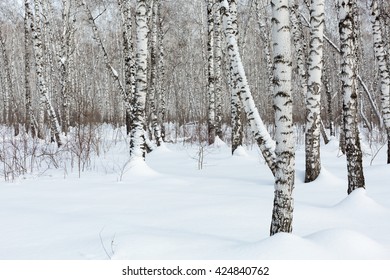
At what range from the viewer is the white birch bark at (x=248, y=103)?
16.7 ft

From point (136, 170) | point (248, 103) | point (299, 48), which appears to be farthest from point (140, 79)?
point (299, 48)

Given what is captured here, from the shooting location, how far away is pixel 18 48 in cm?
3056

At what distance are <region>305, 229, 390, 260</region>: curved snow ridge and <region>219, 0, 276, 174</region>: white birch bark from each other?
245 centimetres

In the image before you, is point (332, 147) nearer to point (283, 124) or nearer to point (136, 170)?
point (136, 170)

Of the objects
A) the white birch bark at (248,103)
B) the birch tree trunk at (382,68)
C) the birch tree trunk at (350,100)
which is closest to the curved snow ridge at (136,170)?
the white birch bark at (248,103)

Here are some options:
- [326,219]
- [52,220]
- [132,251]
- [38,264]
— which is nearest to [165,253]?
[132,251]

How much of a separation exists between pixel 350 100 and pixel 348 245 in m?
2.24

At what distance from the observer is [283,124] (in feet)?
8.71

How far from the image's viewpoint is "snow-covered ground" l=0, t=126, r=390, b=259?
239 cm

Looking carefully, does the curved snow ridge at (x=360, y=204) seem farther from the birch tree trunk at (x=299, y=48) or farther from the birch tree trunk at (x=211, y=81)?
the birch tree trunk at (x=211, y=81)

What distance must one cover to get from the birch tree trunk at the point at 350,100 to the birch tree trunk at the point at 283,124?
179 cm

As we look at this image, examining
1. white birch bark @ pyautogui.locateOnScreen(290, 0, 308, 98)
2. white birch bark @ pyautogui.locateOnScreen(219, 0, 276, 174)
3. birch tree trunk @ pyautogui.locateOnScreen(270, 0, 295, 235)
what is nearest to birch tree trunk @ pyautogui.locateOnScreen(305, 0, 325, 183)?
white birch bark @ pyautogui.locateOnScreen(219, 0, 276, 174)

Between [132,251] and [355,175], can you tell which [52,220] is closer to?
[132,251]

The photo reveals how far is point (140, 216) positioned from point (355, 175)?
242 cm
